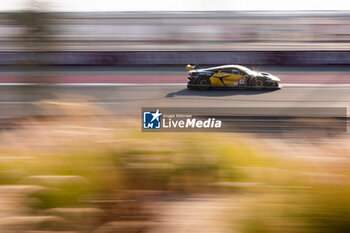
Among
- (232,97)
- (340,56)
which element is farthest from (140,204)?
(340,56)

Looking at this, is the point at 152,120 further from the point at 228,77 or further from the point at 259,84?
the point at 259,84

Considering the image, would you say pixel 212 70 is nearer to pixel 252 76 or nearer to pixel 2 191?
pixel 252 76

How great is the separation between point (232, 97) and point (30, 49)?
6213mm

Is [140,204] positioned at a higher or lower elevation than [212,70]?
lower

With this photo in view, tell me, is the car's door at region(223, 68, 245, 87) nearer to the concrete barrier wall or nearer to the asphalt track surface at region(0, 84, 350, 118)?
the asphalt track surface at region(0, 84, 350, 118)

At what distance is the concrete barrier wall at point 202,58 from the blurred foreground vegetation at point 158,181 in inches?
583

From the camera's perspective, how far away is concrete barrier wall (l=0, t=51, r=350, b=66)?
1733cm

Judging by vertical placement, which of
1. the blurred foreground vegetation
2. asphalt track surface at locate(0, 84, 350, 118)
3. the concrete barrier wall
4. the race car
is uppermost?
the concrete barrier wall

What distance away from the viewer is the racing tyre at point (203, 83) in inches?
446

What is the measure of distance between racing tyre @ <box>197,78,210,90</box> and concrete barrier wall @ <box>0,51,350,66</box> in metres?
6.42

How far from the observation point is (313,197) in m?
2.40

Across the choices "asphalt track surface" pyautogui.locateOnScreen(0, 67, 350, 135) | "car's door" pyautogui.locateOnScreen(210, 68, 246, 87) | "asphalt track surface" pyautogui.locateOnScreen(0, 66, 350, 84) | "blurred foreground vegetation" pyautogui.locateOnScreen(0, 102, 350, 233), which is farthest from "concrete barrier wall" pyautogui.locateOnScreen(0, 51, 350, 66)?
"blurred foreground vegetation" pyautogui.locateOnScreen(0, 102, 350, 233)

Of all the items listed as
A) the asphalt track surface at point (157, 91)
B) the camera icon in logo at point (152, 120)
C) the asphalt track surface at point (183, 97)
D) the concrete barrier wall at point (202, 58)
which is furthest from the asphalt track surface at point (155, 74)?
the camera icon in logo at point (152, 120)

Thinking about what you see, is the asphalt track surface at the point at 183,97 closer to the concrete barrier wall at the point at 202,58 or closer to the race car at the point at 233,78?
the race car at the point at 233,78
